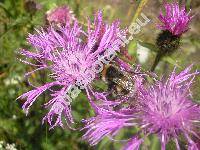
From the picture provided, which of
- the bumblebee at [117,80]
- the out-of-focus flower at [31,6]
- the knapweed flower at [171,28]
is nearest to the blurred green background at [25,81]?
the out-of-focus flower at [31,6]

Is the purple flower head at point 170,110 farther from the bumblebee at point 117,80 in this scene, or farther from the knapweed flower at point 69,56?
the knapweed flower at point 69,56

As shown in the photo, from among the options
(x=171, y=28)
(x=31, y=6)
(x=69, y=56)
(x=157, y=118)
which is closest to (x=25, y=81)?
(x=31, y=6)

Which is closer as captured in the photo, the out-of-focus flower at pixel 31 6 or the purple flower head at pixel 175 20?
the purple flower head at pixel 175 20

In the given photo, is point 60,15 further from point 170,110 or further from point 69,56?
point 170,110

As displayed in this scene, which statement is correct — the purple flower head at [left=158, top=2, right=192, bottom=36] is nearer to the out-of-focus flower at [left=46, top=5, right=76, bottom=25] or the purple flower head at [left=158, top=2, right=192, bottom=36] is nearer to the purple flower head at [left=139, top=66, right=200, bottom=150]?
the purple flower head at [left=139, top=66, right=200, bottom=150]

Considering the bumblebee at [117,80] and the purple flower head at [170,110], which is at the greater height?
the bumblebee at [117,80]

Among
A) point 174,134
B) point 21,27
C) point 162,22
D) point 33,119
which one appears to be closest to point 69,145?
point 33,119

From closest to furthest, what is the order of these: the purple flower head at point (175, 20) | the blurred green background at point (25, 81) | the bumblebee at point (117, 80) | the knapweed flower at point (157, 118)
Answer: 1. the knapweed flower at point (157, 118)
2. the bumblebee at point (117, 80)
3. the purple flower head at point (175, 20)
4. the blurred green background at point (25, 81)
